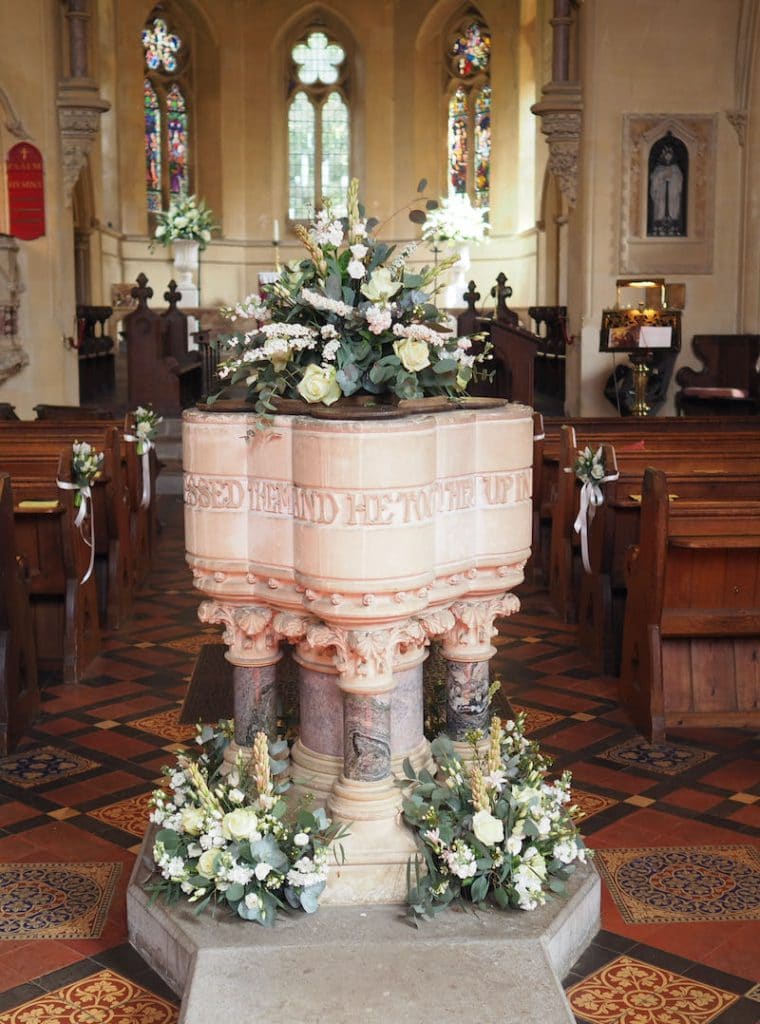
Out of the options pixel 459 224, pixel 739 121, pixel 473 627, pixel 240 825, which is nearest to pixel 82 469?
pixel 473 627

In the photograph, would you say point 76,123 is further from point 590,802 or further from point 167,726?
point 590,802

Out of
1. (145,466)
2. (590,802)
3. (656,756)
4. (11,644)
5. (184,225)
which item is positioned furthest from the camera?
(184,225)

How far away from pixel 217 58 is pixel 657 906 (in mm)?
19910

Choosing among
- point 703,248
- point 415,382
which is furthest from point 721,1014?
point 703,248

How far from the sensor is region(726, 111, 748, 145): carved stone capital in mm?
Answer: 13289

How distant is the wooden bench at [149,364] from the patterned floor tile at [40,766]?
345 inches

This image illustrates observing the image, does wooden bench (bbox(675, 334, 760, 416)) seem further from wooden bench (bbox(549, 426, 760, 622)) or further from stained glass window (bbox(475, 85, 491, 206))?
stained glass window (bbox(475, 85, 491, 206))

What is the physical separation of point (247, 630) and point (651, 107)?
11.1 meters

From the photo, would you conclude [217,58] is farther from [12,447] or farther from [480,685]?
[480,685]

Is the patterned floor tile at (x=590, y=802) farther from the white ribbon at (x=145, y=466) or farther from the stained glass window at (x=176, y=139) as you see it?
the stained glass window at (x=176, y=139)

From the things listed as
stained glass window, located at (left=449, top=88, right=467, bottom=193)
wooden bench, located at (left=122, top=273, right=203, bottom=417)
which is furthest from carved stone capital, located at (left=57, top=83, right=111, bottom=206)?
stained glass window, located at (left=449, top=88, right=467, bottom=193)

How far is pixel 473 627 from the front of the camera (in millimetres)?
3859

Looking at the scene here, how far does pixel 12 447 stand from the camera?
25.7 ft

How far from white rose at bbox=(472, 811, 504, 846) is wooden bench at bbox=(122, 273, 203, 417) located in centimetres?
1071
